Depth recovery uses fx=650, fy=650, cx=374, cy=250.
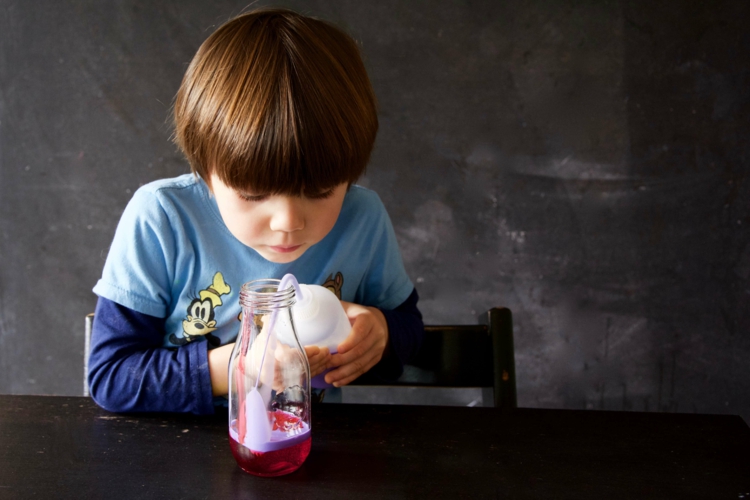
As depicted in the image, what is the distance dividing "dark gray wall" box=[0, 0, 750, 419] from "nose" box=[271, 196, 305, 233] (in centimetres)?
86

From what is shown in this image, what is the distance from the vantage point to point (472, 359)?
85 cm

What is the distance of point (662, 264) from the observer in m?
1.50

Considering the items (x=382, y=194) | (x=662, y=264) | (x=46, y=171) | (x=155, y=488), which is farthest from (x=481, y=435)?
(x=46, y=171)

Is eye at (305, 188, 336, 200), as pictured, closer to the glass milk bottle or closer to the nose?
the nose

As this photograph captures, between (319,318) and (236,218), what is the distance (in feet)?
0.45

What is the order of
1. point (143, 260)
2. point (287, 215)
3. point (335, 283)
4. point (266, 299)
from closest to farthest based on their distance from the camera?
point (266, 299)
point (287, 215)
point (143, 260)
point (335, 283)

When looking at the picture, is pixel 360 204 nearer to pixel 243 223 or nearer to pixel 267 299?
pixel 243 223

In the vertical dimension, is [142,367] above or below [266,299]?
below

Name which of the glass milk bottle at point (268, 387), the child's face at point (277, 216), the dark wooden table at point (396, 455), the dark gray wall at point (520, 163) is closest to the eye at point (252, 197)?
the child's face at point (277, 216)

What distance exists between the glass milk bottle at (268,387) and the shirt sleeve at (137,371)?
0.47 ft

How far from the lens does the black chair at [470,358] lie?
0.82 m

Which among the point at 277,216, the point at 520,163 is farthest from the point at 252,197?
the point at 520,163

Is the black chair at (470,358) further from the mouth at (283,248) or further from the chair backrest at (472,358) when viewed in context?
the mouth at (283,248)

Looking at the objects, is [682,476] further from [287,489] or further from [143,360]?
[143,360]
